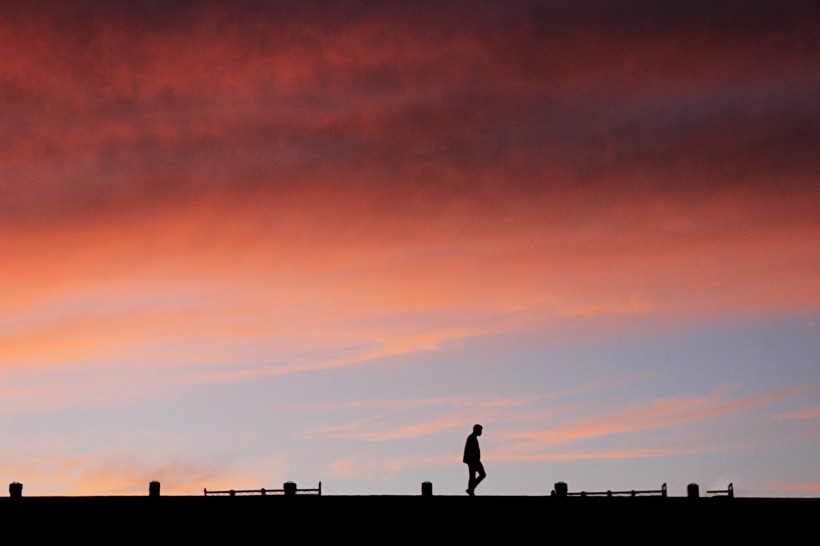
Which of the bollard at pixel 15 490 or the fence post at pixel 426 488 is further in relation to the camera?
the fence post at pixel 426 488

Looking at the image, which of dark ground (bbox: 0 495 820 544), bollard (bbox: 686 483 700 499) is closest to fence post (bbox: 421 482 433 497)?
dark ground (bbox: 0 495 820 544)

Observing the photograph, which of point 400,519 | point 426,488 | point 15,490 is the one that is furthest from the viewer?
point 426,488

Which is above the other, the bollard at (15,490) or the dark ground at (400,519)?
the bollard at (15,490)

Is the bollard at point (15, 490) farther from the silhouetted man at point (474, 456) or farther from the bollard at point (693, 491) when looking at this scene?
the bollard at point (693, 491)

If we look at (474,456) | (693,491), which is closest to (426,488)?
(474,456)

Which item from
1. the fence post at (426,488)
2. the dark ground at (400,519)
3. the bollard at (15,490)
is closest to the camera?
the dark ground at (400,519)

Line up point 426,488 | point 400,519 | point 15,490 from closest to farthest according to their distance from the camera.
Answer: point 400,519, point 15,490, point 426,488

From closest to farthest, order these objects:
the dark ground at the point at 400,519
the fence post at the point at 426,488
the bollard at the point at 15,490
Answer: the dark ground at the point at 400,519 → the bollard at the point at 15,490 → the fence post at the point at 426,488

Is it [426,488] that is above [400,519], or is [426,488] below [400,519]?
above

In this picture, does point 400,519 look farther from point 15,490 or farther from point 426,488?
point 15,490

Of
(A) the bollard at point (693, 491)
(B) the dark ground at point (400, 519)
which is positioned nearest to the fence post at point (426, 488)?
(B) the dark ground at point (400, 519)

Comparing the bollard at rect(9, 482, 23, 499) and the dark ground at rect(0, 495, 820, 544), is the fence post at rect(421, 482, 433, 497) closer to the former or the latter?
the dark ground at rect(0, 495, 820, 544)

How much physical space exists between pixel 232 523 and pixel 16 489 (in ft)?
18.9

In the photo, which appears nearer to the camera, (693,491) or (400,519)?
(400,519)
